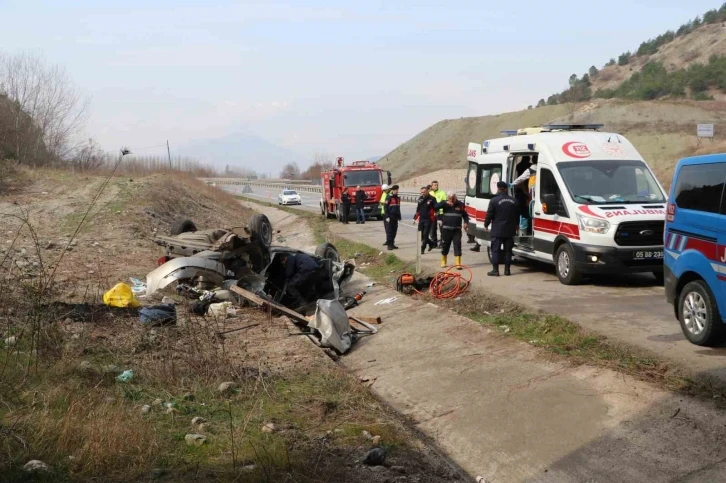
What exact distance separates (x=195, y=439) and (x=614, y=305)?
693cm

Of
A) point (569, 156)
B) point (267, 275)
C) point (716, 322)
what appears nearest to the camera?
point (716, 322)

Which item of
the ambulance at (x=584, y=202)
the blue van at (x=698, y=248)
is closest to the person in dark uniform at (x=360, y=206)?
the ambulance at (x=584, y=202)

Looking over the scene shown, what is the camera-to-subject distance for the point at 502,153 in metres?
15.5

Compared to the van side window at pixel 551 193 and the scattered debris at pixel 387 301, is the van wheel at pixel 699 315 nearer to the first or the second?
the van side window at pixel 551 193

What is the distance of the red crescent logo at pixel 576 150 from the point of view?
13281 millimetres

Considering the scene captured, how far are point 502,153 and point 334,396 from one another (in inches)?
358

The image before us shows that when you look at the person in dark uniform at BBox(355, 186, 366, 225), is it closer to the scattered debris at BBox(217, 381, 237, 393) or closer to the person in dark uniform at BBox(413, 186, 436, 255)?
the person in dark uniform at BBox(413, 186, 436, 255)

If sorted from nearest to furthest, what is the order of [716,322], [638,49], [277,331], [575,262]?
[716,322] → [277,331] → [575,262] → [638,49]

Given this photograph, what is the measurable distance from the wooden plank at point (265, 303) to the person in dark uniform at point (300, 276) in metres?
1.09

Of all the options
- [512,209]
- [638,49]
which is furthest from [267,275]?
[638,49]

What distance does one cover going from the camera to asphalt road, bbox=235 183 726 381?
7638 mm

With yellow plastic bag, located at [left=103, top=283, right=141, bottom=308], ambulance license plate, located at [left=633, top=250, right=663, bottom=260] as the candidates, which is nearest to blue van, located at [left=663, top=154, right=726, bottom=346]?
ambulance license plate, located at [left=633, top=250, right=663, bottom=260]

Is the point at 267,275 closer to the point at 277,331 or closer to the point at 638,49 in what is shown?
the point at 277,331

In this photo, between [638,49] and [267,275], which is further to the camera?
[638,49]
